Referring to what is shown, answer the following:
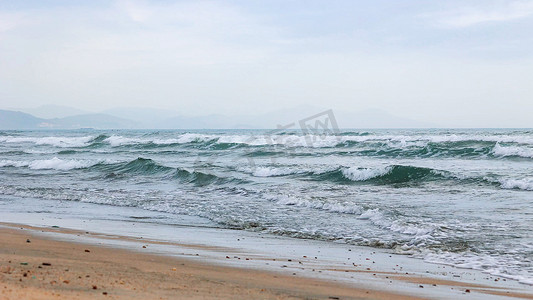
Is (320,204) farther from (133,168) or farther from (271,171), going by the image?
(133,168)

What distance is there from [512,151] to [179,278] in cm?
2349

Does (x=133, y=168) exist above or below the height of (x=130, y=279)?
below

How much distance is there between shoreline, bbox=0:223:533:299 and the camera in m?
3.76

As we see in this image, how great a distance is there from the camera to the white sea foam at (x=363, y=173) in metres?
17.5

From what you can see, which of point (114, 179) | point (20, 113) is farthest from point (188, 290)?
point (20, 113)

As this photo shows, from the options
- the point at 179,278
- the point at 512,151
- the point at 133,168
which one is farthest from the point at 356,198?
the point at 512,151

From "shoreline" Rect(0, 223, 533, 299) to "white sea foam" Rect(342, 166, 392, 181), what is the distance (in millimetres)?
11619

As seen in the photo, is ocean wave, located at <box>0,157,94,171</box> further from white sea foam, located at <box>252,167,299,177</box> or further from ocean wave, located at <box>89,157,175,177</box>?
white sea foam, located at <box>252,167,299,177</box>

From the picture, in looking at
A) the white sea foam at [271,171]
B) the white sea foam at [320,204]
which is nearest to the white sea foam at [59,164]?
the white sea foam at [271,171]

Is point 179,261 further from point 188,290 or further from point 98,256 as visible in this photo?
point 188,290

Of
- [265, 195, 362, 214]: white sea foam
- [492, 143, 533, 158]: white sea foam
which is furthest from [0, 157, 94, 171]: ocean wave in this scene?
[492, 143, 533, 158]: white sea foam

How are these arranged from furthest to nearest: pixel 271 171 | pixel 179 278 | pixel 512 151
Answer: pixel 512 151 < pixel 271 171 < pixel 179 278

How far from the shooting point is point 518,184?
13672 mm

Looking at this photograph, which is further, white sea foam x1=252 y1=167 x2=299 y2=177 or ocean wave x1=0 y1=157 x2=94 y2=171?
ocean wave x1=0 y1=157 x2=94 y2=171
